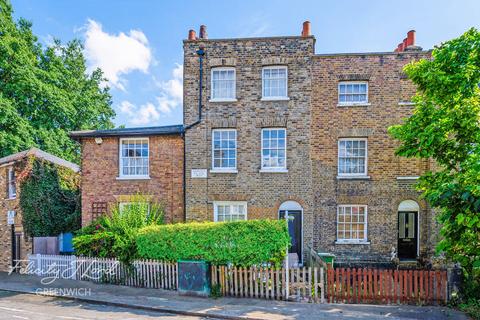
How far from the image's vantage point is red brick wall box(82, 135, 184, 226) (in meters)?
14.7

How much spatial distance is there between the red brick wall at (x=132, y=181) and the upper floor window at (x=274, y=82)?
184 inches

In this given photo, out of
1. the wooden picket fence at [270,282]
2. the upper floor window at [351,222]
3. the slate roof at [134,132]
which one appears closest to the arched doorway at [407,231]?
the upper floor window at [351,222]

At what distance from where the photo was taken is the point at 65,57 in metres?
31.9

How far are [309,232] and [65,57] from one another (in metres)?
31.0

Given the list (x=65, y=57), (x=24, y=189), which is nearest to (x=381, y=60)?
(x=24, y=189)

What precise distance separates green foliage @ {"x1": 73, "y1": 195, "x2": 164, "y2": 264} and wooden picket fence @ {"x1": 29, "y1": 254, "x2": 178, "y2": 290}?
33cm

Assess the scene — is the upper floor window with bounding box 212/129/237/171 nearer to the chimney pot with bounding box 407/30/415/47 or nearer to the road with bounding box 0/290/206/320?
the road with bounding box 0/290/206/320

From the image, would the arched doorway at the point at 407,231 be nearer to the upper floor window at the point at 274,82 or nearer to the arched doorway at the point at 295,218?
the arched doorway at the point at 295,218

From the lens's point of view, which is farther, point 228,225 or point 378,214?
point 378,214

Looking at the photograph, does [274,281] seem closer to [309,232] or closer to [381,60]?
[309,232]

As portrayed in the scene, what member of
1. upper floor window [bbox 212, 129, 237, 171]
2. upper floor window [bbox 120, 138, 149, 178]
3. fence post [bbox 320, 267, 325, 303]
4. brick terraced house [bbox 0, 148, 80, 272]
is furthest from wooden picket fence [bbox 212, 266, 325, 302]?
brick terraced house [bbox 0, 148, 80, 272]

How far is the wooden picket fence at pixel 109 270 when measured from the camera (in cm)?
1099

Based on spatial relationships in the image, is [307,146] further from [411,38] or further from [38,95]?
[38,95]

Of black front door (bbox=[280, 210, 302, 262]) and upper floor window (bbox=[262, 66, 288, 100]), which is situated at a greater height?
upper floor window (bbox=[262, 66, 288, 100])
